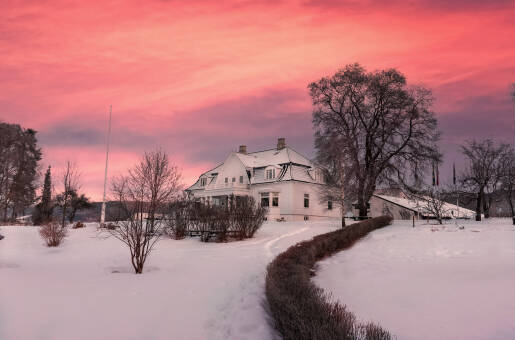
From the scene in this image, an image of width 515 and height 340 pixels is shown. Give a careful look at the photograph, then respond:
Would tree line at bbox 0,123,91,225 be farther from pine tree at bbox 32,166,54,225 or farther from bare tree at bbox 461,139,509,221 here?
bare tree at bbox 461,139,509,221

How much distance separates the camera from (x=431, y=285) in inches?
367

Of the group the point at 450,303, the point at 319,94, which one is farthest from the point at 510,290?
the point at 319,94

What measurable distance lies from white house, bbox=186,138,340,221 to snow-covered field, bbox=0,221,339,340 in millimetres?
25733

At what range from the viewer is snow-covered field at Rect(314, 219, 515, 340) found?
20.7 ft

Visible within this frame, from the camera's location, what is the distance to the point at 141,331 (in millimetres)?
5703

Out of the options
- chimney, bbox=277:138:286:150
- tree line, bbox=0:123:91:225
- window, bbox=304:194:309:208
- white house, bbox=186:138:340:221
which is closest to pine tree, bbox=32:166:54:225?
tree line, bbox=0:123:91:225

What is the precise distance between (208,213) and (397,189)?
19.0 metres

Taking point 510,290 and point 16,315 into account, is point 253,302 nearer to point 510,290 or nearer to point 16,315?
point 16,315

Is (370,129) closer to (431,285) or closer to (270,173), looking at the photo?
(270,173)

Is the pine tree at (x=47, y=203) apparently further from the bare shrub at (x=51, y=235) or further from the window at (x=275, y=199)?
the window at (x=275, y=199)

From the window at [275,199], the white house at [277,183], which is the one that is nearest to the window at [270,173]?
the white house at [277,183]

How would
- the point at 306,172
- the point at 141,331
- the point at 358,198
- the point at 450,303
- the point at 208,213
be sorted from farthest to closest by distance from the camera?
the point at 306,172, the point at 358,198, the point at 208,213, the point at 450,303, the point at 141,331

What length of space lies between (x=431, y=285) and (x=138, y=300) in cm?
709

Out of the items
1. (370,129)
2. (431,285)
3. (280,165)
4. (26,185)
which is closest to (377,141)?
(370,129)
